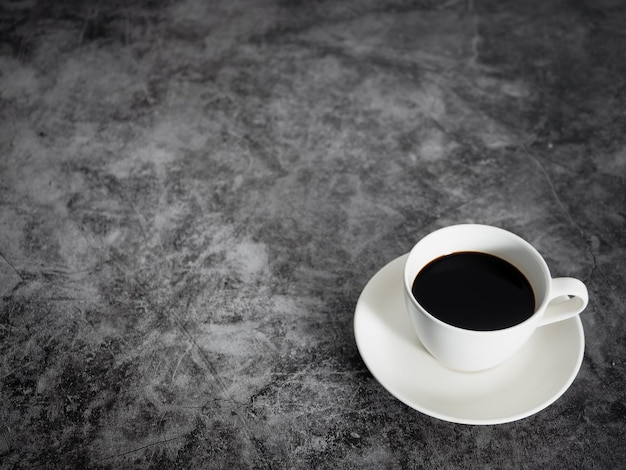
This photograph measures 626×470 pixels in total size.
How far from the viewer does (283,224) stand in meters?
1.16

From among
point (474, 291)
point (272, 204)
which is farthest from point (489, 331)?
point (272, 204)

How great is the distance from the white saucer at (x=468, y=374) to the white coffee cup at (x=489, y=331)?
2cm

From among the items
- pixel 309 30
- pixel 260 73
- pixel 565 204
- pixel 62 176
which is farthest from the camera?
pixel 309 30

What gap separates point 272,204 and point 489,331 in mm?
561

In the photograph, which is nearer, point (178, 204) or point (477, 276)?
point (477, 276)

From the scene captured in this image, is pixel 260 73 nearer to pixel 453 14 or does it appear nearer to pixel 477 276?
pixel 453 14

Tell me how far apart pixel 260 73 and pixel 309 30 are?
0.21 m

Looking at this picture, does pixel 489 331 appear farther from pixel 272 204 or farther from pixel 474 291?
pixel 272 204

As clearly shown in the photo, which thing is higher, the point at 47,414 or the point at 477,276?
the point at 477,276

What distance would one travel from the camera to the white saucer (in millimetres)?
762

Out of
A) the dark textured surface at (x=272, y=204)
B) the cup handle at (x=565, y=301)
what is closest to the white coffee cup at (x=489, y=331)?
the cup handle at (x=565, y=301)

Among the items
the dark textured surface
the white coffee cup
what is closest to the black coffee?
the white coffee cup

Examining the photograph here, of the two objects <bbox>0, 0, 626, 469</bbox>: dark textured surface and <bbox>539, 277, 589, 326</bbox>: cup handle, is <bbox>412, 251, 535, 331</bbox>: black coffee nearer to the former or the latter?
<bbox>539, 277, 589, 326</bbox>: cup handle

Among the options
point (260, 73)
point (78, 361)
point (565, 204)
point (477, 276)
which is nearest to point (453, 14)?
point (260, 73)
